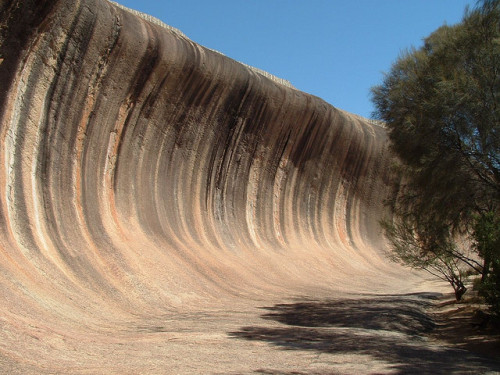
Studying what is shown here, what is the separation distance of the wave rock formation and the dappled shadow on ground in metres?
0.79

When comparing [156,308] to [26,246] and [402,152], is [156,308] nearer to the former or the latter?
[26,246]

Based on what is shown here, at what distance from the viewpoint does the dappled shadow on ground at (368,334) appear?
6.74 meters

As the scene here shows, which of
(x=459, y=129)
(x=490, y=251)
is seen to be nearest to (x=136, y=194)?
A: (x=459, y=129)

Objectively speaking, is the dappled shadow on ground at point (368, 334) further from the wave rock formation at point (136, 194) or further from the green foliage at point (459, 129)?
the green foliage at point (459, 129)

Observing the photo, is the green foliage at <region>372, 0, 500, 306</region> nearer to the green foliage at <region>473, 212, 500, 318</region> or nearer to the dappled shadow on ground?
the green foliage at <region>473, 212, 500, 318</region>

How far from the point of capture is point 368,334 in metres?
8.76

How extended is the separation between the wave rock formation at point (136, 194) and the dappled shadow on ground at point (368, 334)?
790 millimetres

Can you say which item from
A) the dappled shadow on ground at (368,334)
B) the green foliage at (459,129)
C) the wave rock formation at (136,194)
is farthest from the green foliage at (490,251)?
the wave rock formation at (136,194)

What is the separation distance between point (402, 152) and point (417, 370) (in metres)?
6.19

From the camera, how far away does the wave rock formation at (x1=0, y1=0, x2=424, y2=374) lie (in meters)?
7.86

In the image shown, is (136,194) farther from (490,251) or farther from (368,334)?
(490,251)

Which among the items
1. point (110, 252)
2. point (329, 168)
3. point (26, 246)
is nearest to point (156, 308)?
point (110, 252)

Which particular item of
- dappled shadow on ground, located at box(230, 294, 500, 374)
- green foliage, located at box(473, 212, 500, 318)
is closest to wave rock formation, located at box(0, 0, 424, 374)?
dappled shadow on ground, located at box(230, 294, 500, 374)

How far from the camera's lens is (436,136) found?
1023 cm
